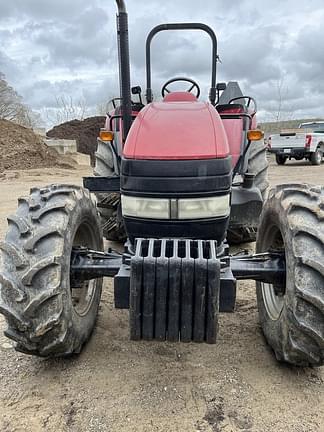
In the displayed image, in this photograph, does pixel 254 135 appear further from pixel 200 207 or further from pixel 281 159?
pixel 281 159

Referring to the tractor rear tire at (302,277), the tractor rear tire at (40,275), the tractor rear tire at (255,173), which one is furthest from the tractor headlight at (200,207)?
the tractor rear tire at (255,173)

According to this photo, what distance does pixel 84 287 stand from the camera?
10.7ft

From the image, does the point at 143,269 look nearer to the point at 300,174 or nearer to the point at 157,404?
the point at 157,404

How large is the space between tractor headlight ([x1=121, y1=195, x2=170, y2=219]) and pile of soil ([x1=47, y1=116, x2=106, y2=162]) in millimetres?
18069

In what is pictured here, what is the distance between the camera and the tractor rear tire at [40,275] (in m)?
2.34

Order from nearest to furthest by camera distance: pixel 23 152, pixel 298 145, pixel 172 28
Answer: pixel 172 28 < pixel 23 152 < pixel 298 145

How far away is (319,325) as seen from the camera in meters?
2.30

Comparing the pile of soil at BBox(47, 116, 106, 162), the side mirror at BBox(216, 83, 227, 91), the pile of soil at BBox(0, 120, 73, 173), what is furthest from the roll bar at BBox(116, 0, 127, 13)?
the pile of soil at BBox(47, 116, 106, 162)

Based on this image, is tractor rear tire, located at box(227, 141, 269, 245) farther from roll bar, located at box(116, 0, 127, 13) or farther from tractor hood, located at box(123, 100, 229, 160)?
roll bar, located at box(116, 0, 127, 13)

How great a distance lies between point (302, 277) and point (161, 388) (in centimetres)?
98

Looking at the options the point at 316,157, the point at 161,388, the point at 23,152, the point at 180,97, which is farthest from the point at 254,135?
the point at 316,157

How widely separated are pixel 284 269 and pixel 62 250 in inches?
48.4

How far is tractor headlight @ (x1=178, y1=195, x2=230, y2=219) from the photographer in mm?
2605

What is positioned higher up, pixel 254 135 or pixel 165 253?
pixel 254 135
